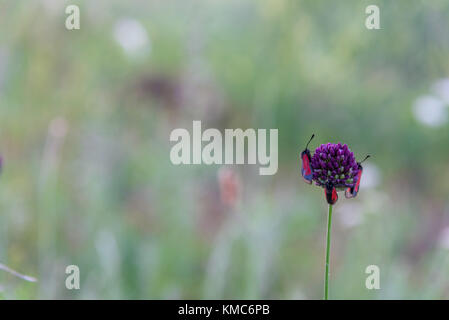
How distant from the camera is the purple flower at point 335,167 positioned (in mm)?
681

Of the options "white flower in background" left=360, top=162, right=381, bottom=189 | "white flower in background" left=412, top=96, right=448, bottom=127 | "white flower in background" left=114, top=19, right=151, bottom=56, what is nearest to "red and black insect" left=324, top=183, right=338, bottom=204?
"white flower in background" left=360, top=162, right=381, bottom=189

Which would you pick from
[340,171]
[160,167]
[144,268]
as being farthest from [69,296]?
[340,171]

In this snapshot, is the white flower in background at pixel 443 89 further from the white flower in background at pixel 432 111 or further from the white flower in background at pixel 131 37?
the white flower in background at pixel 131 37

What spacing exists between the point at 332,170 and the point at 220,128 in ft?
4.52

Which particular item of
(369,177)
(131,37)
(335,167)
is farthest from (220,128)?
(335,167)

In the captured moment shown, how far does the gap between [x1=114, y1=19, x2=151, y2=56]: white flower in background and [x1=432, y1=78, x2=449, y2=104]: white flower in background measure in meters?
1.07

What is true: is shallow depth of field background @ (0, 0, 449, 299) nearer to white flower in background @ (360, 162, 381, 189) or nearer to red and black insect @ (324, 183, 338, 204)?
white flower in background @ (360, 162, 381, 189)

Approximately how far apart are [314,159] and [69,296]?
87cm

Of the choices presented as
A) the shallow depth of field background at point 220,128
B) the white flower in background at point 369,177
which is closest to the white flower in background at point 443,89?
the shallow depth of field background at point 220,128

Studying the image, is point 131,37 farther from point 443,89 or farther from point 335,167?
point 335,167

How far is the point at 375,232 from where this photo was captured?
1.40 metres

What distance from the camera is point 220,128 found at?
204cm

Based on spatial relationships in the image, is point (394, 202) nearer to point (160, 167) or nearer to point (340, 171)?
point (160, 167)

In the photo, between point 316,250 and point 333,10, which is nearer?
point 316,250
